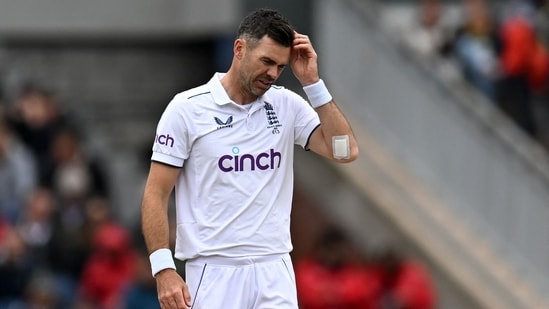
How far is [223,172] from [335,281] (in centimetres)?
725

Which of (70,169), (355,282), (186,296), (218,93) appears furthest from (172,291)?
(70,169)

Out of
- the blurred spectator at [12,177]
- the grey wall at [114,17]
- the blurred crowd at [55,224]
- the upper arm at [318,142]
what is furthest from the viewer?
the grey wall at [114,17]

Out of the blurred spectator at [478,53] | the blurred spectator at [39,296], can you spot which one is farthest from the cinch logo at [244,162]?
the blurred spectator at [478,53]

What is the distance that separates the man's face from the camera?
7910 mm

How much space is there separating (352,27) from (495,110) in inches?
73.8

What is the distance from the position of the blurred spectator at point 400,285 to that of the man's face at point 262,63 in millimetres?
7188

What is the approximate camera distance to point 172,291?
25.7ft

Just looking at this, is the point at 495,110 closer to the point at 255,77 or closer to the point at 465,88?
the point at 465,88

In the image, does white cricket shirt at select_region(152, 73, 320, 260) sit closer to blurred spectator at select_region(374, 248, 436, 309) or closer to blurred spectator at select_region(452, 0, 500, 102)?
blurred spectator at select_region(374, 248, 436, 309)

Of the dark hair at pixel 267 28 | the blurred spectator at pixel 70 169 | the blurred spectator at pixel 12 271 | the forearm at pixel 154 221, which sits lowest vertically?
the blurred spectator at pixel 12 271

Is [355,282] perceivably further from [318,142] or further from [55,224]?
[318,142]

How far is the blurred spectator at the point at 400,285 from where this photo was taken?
49.0 ft

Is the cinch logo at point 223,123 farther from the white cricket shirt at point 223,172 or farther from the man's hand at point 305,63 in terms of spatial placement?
the man's hand at point 305,63

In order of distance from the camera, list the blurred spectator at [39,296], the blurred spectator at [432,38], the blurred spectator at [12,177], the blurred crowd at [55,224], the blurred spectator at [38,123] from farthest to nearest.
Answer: the blurred spectator at [432,38] < the blurred spectator at [38,123] < the blurred spectator at [12,177] < the blurred crowd at [55,224] < the blurred spectator at [39,296]
